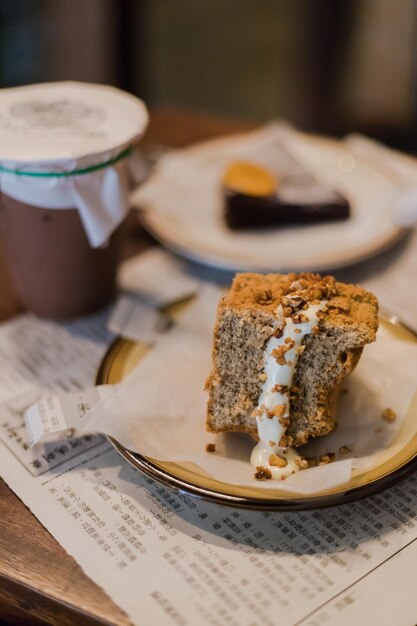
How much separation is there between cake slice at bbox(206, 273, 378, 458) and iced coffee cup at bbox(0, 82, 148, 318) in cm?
26

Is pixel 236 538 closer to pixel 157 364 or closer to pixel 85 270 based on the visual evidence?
pixel 157 364

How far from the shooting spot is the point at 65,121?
920 millimetres

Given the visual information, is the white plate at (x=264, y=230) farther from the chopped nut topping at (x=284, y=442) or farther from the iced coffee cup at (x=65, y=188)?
the chopped nut topping at (x=284, y=442)

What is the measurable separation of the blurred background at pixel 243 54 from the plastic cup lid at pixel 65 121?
1.21 m

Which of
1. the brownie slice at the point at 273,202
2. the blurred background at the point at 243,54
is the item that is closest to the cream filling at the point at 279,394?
the brownie slice at the point at 273,202

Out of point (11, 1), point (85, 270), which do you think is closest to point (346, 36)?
point (11, 1)

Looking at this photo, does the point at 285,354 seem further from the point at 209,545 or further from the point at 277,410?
the point at 209,545

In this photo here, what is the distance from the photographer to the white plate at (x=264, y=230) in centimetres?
108

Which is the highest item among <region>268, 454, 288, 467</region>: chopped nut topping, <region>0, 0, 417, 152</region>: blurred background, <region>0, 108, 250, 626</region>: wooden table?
<region>268, 454, 288, 467</region>: chopped nut topping

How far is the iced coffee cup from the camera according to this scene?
86 cm

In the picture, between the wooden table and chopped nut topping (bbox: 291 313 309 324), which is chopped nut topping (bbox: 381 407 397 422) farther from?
the wooden table

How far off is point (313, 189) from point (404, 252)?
190mm

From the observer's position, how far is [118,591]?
63 centimetres

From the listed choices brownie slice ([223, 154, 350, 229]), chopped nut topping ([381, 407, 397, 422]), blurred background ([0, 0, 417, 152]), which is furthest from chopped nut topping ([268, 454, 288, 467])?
blurred background ([0, 0, 417, 152])
